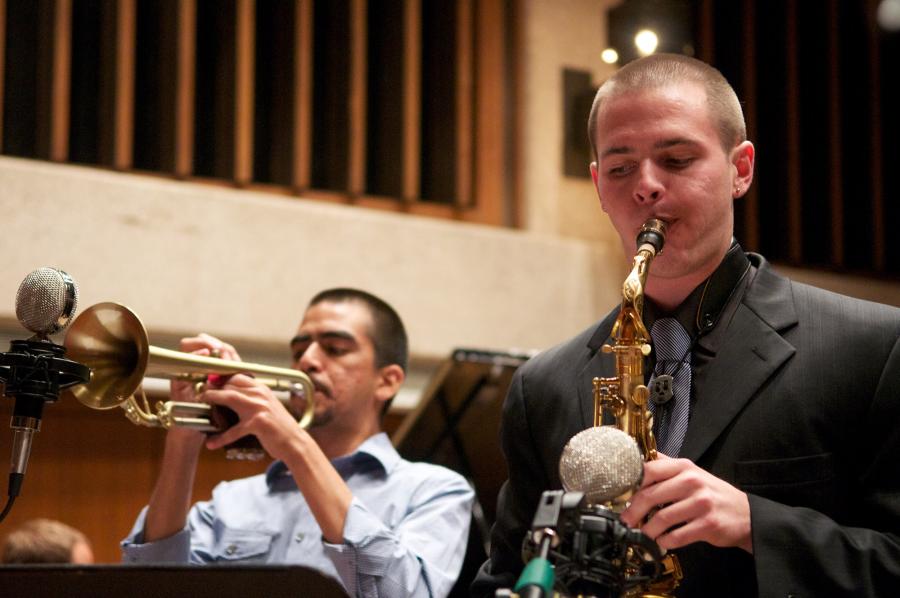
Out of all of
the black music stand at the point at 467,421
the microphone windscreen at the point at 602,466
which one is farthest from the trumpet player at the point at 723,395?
the black music stand at the point at 467,421

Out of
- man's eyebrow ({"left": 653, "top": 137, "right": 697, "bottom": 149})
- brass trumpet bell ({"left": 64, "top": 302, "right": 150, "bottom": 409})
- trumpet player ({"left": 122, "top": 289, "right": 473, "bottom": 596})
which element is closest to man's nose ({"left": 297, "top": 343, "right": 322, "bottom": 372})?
trumpet player ({"left": 122, "top": 289, "right": 473, "bottom": 596})

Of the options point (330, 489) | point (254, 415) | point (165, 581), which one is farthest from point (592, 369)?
point (254, 415)

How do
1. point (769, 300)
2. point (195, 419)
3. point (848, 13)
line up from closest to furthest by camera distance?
point (769, 300)
point (195, 419)
point (848, 13)

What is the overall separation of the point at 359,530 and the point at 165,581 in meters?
1.16

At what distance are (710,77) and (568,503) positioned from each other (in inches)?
35.7

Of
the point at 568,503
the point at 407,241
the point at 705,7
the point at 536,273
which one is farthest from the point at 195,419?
the point at 705,7

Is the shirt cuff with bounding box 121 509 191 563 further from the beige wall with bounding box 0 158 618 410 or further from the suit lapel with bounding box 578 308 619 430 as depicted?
the beige wall with bounding box 0 158 618 410

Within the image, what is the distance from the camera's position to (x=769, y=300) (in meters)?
Result: 1.91

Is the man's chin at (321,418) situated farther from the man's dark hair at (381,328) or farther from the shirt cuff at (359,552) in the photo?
the shirt cuff at (359,552)

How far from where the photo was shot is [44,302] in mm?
1812

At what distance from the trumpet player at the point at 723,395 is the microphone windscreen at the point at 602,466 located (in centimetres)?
10

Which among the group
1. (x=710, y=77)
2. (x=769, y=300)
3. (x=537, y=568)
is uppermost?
(x=710, y=77)

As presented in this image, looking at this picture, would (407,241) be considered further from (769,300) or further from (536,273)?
(769,300)

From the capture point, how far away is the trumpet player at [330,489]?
106 inches
